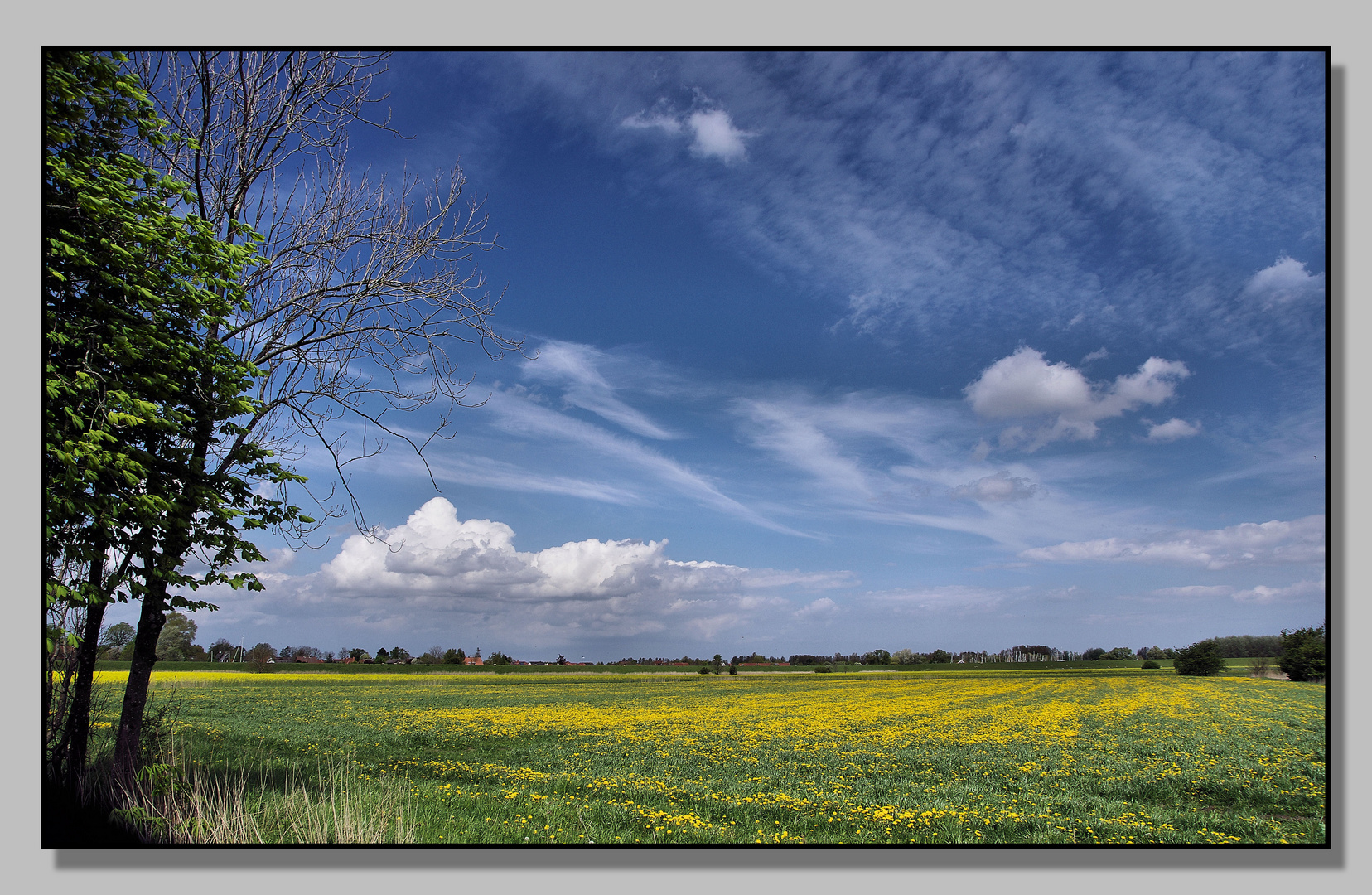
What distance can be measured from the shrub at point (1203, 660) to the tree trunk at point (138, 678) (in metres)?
89.1

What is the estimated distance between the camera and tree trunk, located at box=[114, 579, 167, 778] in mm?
7906

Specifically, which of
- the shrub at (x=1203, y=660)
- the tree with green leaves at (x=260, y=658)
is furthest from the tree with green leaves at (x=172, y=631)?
the shrub at (x=1203, y=660)

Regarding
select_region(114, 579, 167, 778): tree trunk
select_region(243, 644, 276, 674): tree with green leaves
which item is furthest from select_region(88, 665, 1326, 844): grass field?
select_region(243, 644, 276, 674): tree with green leaves

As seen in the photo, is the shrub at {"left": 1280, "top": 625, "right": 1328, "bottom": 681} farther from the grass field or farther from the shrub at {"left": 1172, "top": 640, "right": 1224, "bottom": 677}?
the shrub at {"left": 1172, "top": 640, "right": 1224, "bottom": 677}

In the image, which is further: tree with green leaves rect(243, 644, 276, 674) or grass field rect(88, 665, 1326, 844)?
tree with green leaves rect(243, 644, 276, 674)

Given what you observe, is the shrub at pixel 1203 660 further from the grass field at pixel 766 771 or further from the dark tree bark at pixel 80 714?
the dark tree bark at pixel 80 714

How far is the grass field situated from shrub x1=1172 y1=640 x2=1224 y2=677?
45550 millimetres

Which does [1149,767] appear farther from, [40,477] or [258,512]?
[40,477]

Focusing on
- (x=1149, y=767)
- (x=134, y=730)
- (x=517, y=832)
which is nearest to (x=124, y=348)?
(x=134, y=730)

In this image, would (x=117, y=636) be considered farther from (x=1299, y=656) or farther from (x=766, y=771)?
(x=1299, y=656)

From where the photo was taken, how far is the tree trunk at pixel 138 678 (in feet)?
25.9

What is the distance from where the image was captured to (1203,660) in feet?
235

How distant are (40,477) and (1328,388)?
Answer: 12277mm

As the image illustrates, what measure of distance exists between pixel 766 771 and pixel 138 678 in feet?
36.0
